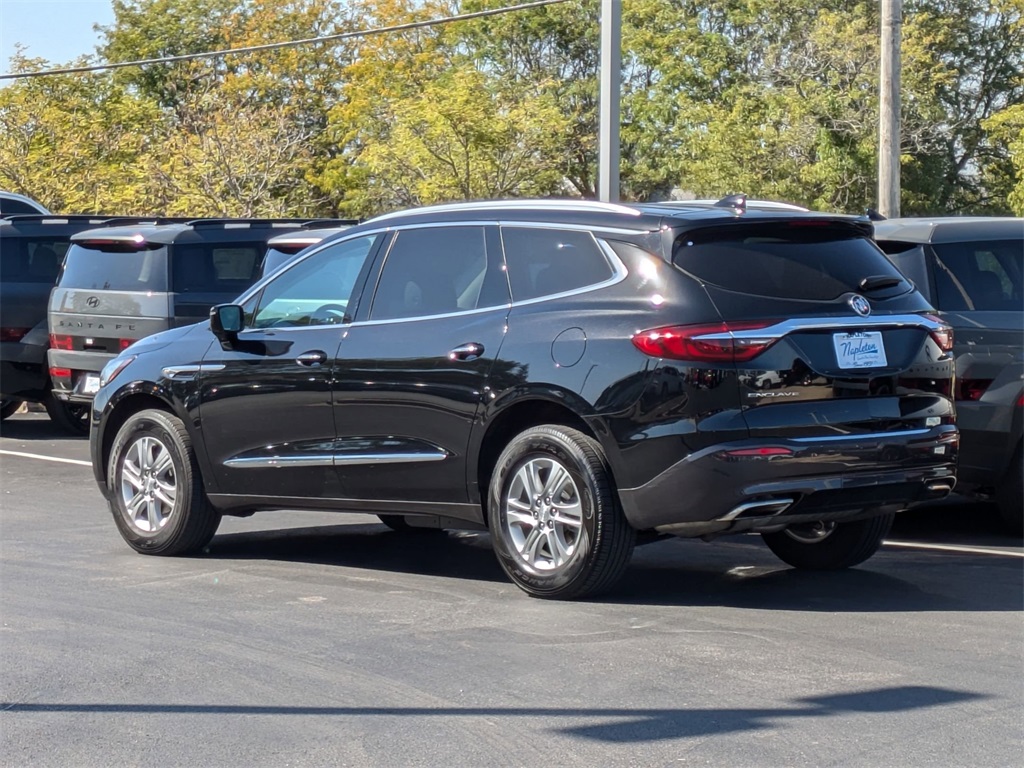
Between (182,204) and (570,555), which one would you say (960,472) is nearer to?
(570,555)

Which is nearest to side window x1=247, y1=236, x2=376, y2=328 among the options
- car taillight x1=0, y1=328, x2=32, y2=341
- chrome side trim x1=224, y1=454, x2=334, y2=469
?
chrome side trim x1=224, y1=454, x2=334, y2=469

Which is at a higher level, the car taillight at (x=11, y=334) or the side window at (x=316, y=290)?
the side window at (x=316, y=290)

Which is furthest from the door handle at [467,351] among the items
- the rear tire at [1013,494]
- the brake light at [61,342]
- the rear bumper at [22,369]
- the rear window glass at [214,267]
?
the rear bumper at [22,369]

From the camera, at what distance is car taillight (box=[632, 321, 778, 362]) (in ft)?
21.5

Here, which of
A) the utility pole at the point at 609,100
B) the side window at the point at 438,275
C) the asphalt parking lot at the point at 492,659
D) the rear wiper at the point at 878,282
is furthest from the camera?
the utility pole at the point at 609,100

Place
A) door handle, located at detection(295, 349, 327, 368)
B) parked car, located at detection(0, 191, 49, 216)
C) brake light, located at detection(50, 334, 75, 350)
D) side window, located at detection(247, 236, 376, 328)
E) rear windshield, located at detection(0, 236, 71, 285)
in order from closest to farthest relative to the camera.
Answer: door handle, located at detection(295, 349, 327, 368)
side window, located at detection(247, 236, 376, 328)
brake light, located at detection(50, 334, 75, 350)
rear windshield, located at detection(0, 236, 71, 285)
parked car, located at detection(0, 191, 49, 216)

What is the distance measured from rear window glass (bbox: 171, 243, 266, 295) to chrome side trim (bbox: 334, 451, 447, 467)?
6.44 m

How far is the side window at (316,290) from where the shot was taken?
8047 mm

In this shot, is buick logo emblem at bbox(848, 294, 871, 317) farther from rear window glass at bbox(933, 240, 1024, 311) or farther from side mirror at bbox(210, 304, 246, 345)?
side mirror at bbox(210, 304, 246, 345)

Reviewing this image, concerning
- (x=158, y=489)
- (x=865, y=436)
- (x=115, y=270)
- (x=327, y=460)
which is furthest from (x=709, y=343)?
(x=115, y=270)

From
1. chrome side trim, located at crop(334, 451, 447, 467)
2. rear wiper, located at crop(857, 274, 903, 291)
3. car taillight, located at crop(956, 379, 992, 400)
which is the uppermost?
rear wiper, located at crop(857, 274, 903, 291)

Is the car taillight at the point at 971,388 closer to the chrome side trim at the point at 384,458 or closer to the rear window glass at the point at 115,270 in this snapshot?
the chrome side trim at the point at 384,458

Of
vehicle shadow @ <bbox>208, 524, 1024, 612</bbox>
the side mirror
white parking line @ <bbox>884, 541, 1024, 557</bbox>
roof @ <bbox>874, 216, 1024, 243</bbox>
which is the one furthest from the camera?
roof @ <bbox>874, 216, 1024, 243</bbox>

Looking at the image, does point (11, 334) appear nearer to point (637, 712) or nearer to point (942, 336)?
point (942, 336)
